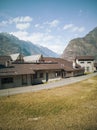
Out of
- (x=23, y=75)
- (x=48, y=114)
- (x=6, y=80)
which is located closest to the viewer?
(x=48, y=114)

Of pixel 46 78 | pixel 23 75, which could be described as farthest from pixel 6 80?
pixel 46 78

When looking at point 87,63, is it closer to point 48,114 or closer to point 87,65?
point 87,65

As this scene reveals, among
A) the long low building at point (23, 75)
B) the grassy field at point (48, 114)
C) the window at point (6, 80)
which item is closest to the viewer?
the grassy field at point (48, 114)

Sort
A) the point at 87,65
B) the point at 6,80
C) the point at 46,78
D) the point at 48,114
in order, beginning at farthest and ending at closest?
1. the point at 87,65
2. the point at 46,78
3. the point at 6,80
4. the point at 48,114

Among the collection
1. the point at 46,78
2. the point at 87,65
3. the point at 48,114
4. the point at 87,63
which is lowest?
the point at 48,114

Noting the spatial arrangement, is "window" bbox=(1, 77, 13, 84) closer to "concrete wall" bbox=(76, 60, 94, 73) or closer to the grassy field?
the grassy field

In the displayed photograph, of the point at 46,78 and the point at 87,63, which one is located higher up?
the point at 87,63

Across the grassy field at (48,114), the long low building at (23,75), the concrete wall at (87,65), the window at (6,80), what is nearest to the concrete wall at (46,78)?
the long low building at (23,75)

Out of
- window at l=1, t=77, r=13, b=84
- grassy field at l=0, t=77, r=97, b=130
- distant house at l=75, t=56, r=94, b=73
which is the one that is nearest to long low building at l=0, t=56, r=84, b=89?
window at l=1, t=77, r=13, b=84

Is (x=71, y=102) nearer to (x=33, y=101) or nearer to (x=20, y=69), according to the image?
(x=33, y=101)

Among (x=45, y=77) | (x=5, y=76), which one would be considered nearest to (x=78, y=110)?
(x=5, y=76)

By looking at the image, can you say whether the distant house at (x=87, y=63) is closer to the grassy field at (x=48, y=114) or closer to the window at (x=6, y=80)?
the window at (x=6, y=80)

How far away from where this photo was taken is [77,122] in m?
13.2

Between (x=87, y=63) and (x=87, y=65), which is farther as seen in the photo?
(x=87, y=65)
